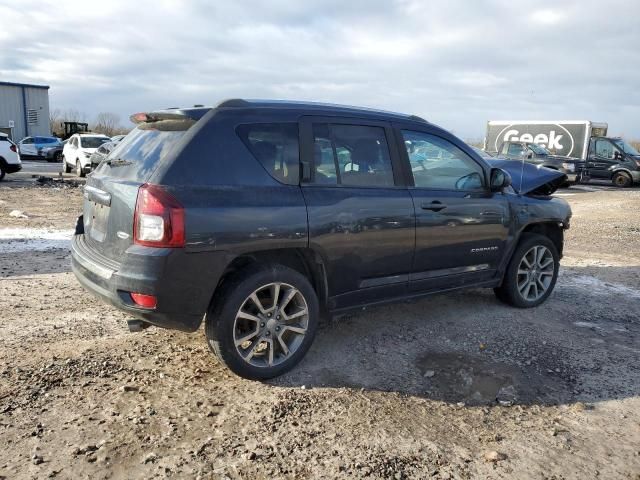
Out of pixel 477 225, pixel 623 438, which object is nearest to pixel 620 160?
pixel 477 225

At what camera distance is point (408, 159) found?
173 inches

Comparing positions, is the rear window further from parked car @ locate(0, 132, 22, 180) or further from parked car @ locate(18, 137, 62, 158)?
parked car @ locate(18, 137, 62, 158)

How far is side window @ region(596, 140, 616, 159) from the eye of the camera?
2170 centimetres

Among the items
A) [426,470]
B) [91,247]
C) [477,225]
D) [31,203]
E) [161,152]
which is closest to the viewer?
[426,470]

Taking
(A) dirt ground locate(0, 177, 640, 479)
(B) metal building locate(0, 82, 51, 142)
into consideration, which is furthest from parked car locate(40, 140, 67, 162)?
(A) dirt ground locate(0, 177, 640, 479)

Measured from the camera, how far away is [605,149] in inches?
858

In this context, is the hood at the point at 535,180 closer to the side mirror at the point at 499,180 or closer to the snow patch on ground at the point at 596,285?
the side mirror at the point at 499,180

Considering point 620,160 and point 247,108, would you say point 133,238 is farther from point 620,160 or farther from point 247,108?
point 620,160

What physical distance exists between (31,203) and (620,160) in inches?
835

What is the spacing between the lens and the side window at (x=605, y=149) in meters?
21.7

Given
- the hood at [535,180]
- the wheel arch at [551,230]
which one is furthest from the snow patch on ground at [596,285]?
the hood at [535,180]

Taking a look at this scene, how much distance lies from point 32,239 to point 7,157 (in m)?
11.0

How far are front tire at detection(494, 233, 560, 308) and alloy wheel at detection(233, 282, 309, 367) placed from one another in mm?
2510

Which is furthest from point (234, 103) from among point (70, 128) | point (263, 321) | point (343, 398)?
point (70, 128)
